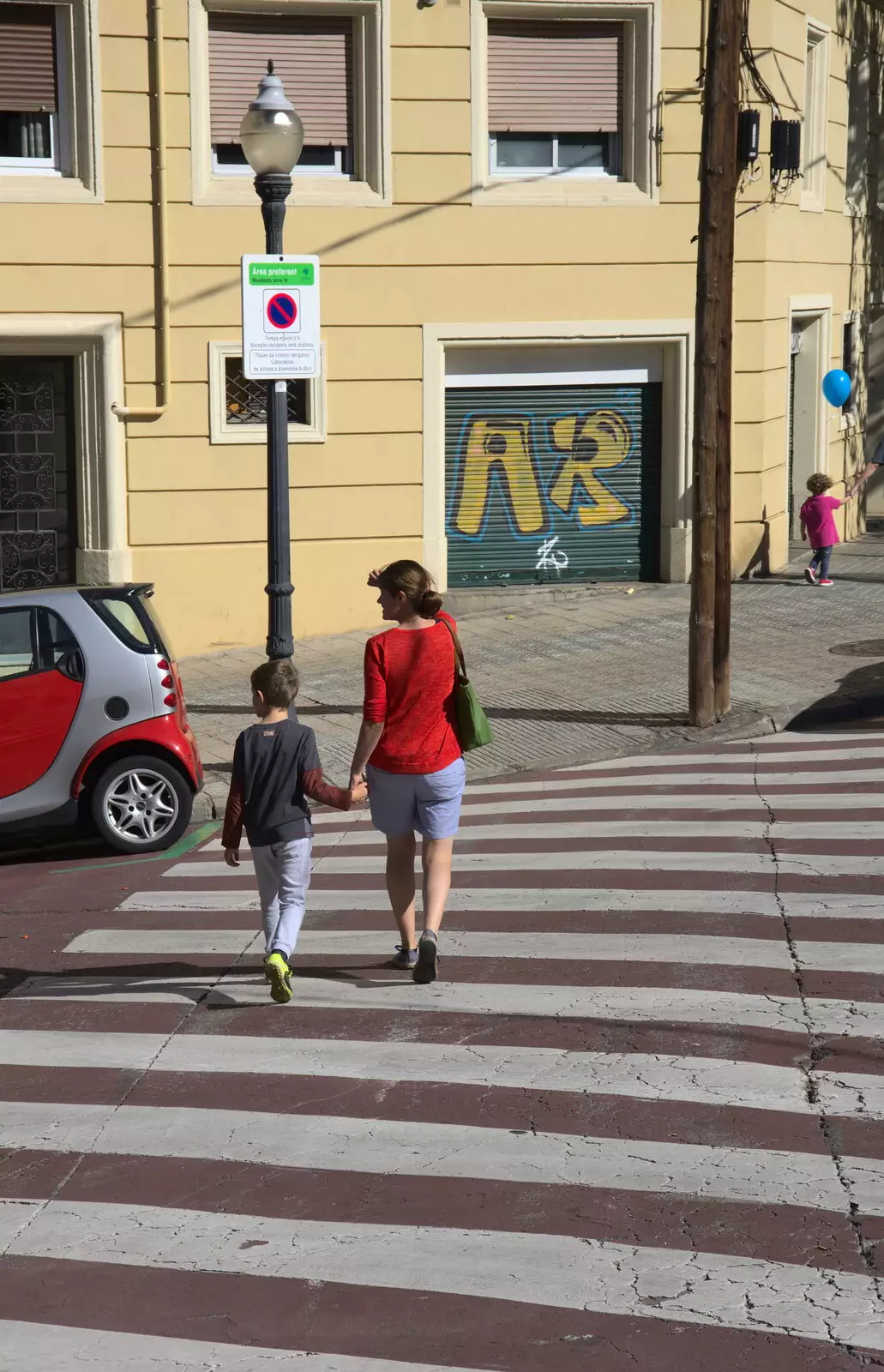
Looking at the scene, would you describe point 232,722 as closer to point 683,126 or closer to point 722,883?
point 722,883

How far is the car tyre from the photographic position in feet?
A: 34.9

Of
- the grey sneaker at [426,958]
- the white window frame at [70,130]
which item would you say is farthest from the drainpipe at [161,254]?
the grey sneaker at [426,958]

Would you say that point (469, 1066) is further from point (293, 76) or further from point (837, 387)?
point (837, 387)

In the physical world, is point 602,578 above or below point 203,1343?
above

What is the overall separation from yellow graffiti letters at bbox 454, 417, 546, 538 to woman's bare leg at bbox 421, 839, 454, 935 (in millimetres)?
10688

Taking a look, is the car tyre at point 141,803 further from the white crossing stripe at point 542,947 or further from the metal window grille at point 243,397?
the metal window grille at point 243,397

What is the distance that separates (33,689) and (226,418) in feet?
23.1

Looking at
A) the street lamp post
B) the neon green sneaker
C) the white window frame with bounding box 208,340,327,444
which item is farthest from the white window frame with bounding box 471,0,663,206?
the neon green sneaker

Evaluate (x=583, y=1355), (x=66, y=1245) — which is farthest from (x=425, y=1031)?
(x=583, y=1355)

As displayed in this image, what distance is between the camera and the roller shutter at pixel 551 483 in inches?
716

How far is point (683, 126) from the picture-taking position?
17859 mm

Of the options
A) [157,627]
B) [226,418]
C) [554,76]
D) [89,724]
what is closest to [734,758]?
[157,627]

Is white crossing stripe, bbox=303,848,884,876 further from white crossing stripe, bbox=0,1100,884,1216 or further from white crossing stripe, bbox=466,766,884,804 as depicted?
white crossing stripe, bbox=0,1100,884,1216

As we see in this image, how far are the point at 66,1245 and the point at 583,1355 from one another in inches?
67.7
